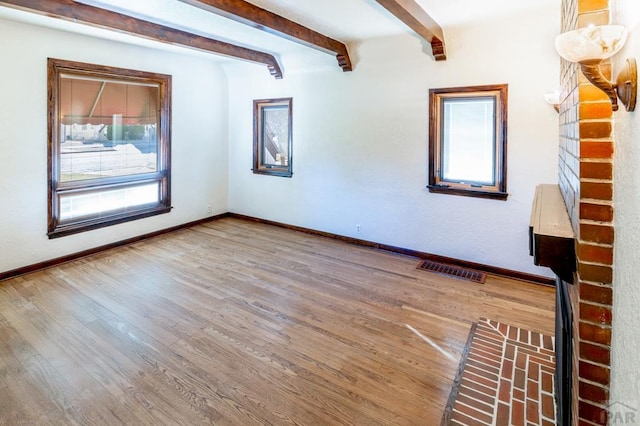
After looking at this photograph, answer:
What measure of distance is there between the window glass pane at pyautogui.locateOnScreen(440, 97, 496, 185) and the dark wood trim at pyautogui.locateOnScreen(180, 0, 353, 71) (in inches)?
59.2

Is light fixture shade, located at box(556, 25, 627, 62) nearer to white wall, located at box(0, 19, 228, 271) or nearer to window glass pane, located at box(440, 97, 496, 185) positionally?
window glass pane, located at box(440, 97, 496, 185)

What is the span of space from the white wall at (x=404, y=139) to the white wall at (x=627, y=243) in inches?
113

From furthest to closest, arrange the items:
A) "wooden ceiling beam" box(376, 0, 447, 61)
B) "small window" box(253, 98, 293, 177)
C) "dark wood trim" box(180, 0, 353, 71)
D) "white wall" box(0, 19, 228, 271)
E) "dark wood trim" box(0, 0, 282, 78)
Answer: "small window" box(253, 98, 293, 177) < "white wall" box(0, 19, 228, 271) < "dark wood trim" box(0, 0, 282, 78) < "dark wood trim" box(180, 0, 353, 71) < "wooden ceiling beam" box(376, 0, 447, 61)

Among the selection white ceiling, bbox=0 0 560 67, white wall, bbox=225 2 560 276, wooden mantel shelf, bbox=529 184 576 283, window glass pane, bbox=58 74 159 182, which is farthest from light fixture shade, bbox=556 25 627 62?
window glass pane, bbox=58 74 159 182

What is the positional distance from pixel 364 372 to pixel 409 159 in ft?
9.28

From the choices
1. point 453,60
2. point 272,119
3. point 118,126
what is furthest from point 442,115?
point 118,126

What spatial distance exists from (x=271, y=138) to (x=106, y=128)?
242cm

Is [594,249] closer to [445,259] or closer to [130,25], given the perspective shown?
[445,259]

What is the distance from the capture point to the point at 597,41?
916 millimetres

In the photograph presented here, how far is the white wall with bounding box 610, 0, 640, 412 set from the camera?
0.85m

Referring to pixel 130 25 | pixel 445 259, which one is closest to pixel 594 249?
pixel 445 259

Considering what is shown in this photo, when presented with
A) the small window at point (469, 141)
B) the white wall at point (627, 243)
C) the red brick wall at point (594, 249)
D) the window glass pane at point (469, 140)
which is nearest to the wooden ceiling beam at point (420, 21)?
the small window at point (469, 141)

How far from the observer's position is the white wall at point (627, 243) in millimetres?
848

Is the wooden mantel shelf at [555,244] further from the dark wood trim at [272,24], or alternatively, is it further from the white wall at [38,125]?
the white wall at [38,125]
